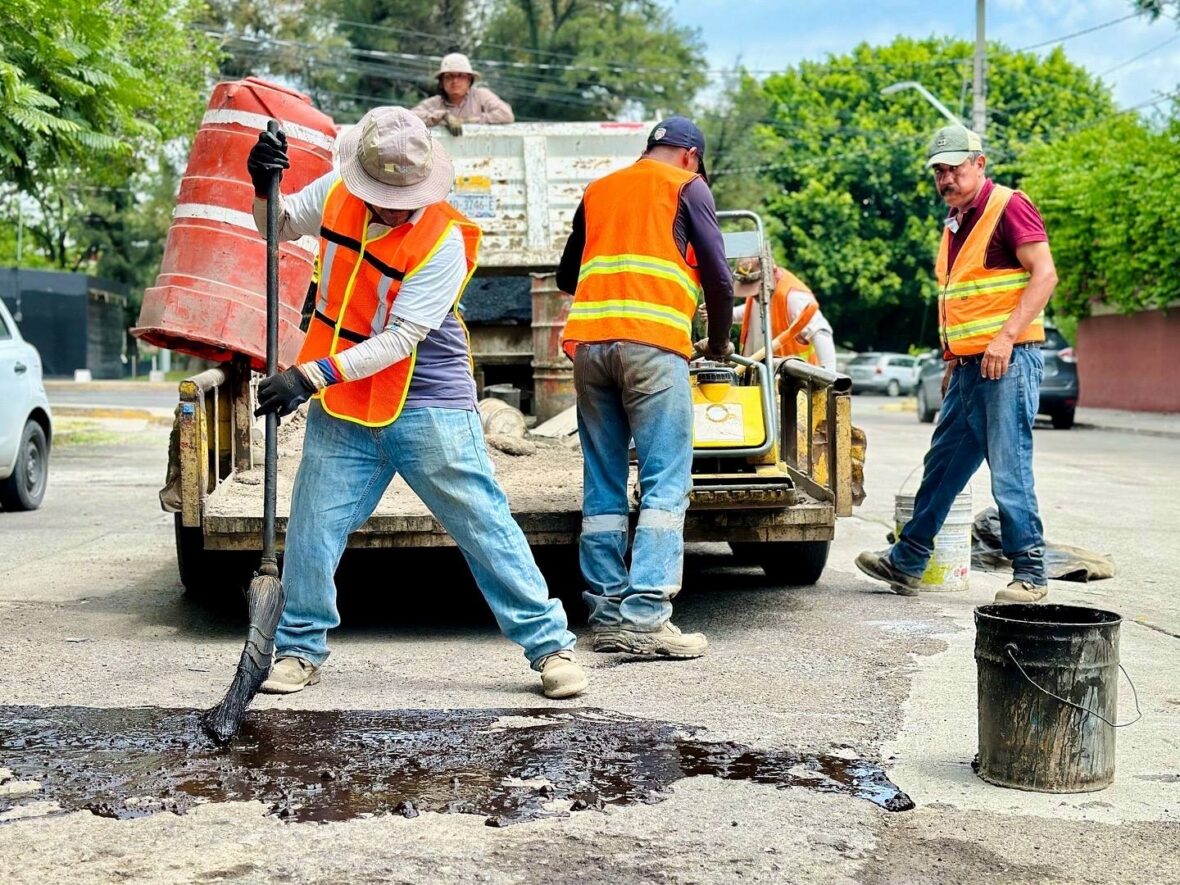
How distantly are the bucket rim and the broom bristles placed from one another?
6.91 ft

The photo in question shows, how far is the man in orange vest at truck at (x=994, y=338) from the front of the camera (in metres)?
6.71

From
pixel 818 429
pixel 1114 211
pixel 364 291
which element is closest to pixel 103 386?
pixel 1114 211

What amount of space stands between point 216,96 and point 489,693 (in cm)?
351

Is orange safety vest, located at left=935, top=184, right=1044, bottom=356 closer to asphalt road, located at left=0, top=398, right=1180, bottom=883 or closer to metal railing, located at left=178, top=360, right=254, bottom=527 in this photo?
asphalt road, located at left=0, top=398, right=1180, bottom=883

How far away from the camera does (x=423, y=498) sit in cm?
518

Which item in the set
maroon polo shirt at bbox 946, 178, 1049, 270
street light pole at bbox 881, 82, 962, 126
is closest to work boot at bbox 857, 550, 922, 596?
maroon polo shirt at bbox 946, 178, 1049, 270

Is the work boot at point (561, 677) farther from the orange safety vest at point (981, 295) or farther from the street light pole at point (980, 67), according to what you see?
the street light pole at point (980, 67)

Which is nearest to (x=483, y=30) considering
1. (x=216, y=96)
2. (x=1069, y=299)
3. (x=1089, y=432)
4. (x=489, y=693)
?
(x=1069, y=299)

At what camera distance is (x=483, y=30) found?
4253 cm

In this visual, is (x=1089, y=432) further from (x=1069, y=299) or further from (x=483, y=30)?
(x=483, y=30)

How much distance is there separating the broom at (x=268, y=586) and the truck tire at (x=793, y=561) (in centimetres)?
307

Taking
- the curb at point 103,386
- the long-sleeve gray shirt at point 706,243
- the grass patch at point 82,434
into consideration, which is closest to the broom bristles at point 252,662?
the long-sleeve gray shirt at point 706,243

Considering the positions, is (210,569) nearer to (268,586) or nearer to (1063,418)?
(268,586)

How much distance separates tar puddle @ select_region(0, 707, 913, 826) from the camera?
3.85 m
